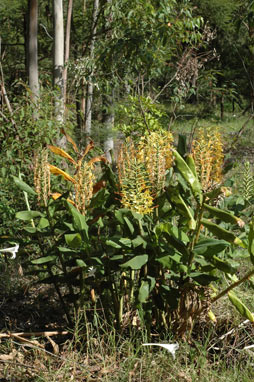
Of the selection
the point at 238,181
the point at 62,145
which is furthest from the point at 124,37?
the point at 238,181

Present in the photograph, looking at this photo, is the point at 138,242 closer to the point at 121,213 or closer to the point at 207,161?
the point at 121,213

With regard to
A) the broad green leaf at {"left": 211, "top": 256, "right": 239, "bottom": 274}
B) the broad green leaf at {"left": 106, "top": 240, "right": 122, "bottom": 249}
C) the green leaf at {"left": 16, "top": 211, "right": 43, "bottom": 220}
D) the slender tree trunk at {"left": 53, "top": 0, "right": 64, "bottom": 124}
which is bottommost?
the broad green leaf at {"left": 211, "top": 256, "right": 239, "bottom": 274}

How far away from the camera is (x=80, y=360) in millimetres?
2355

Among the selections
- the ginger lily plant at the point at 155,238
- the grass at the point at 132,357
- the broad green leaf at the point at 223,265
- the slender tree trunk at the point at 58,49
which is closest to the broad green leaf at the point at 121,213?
Result: the ginger lily plant at the point at 155,238

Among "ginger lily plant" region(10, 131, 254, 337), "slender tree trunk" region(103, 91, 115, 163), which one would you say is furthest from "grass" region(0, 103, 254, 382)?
"slender tree trunk" region(103, 91, 115, 163)

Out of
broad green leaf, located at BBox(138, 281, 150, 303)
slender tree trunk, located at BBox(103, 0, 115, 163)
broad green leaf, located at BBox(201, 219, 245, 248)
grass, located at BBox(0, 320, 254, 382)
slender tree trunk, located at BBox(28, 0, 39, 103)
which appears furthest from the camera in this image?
slender tree trunk, located at BBox(103, 0, 115, 163)

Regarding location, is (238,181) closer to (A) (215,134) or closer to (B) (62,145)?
(B) (62,145)

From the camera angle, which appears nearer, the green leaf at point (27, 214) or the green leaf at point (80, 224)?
the green leaf at point (80, 224)

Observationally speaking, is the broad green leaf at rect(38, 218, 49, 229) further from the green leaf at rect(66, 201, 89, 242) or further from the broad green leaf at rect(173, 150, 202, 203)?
the broad green leaf at rect(173, 150, 202, 203)

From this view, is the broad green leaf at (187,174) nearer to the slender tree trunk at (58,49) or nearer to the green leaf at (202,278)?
the green leaf at (202,278)

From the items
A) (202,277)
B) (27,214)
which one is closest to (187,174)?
(202,277)

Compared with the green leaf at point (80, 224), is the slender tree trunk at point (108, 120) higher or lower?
lower

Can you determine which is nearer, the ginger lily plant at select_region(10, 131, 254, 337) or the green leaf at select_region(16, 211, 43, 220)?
the ginger lily plant at select_region(10, 131, 254, 337)

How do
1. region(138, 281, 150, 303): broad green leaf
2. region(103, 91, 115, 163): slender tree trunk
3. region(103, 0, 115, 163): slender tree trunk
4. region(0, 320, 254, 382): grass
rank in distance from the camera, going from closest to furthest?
1. region(138, 281, 150, 303): broad green leaf
2. region(0, 320, 254, 382): grass
3. region(103, 0, 115, 163): slender tree trunk
4. region(103, 91, 115, 163): slender tree trunk
